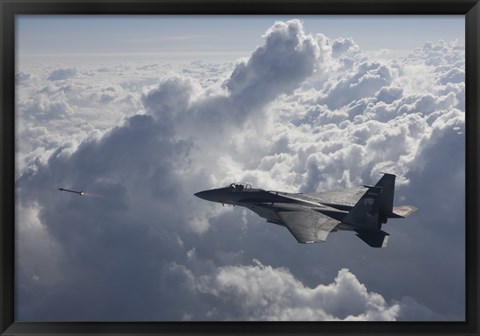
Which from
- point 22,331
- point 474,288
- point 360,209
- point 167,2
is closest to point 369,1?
point 167,2

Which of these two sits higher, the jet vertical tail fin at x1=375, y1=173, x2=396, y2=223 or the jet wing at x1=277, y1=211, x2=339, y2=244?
the jet vertical tail fin at x1=375, y1=173, x2=396, y2=223

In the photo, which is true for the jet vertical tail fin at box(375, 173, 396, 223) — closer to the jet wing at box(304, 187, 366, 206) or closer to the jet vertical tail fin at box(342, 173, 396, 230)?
the jet vertical tail fin at box(342, 173, 396, 230)

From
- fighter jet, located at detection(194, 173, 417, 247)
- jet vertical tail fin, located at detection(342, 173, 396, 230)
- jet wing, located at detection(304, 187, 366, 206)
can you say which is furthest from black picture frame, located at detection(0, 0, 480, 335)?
jet wing, located at detection(304, 187, 366, 206)

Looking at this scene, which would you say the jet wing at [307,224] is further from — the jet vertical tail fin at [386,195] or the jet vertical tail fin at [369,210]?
the jet vertical tail fin at [386,195]

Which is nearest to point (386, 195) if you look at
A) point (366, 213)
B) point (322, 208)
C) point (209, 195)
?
point (366, 213)

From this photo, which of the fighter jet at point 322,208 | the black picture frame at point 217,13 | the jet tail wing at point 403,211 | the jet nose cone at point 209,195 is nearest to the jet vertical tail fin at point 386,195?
the fighter jet at point 322,208
